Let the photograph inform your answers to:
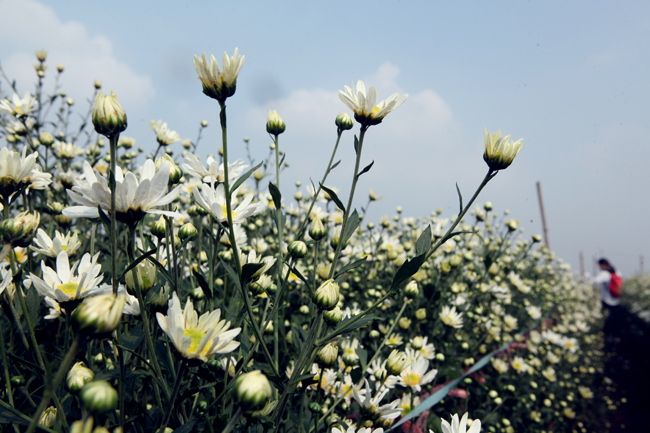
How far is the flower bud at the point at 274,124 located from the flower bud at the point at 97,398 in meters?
0.73

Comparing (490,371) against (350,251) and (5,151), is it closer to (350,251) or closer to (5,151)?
(350,251)

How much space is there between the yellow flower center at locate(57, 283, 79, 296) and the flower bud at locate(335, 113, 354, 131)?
2.53ft

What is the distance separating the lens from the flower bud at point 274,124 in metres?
1.00

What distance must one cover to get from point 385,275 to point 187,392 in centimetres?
215

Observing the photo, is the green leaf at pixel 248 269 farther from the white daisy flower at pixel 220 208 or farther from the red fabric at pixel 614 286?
the red fabric at pixel 614 286

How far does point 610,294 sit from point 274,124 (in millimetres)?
9600

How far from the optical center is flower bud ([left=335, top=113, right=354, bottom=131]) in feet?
3.49

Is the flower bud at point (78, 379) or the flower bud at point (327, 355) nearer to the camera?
the flower bud at point (78, 379)

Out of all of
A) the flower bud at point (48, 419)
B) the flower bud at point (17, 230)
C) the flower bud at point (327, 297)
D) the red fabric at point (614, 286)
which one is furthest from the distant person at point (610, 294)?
the flower bud at point (17, 230)

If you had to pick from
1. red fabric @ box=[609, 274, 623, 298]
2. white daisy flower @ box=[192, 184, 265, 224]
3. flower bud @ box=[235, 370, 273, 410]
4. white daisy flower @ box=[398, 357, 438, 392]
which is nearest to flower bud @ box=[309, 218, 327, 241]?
white daisy flower @ box=[192, 184, 265, 224]

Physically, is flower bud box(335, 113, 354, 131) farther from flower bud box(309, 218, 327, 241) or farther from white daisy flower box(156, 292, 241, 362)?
white daisy flower box(156, 292, 241, 362)

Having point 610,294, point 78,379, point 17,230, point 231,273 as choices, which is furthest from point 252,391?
point 610,294

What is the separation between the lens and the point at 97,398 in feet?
1.38

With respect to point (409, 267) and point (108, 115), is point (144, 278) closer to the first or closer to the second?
point (108, 115)
